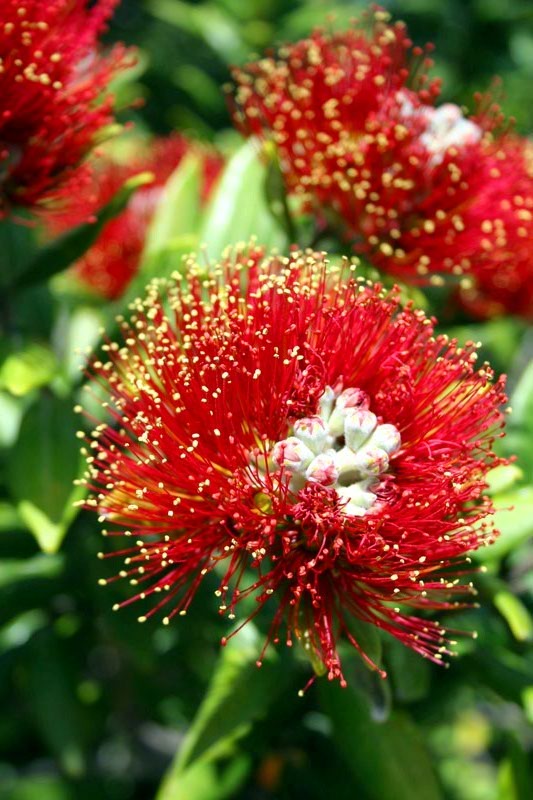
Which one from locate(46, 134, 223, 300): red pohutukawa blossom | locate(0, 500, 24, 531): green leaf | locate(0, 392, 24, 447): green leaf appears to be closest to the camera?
locate(0, 500, 24, 531): green leaf

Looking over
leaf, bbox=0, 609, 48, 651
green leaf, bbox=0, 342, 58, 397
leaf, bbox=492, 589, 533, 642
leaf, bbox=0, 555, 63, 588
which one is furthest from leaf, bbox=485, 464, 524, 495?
leaf, bbox=0, 609, 48, 651

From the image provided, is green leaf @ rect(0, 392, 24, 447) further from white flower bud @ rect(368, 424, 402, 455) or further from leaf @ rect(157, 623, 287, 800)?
white flower bud @ rect(368, 424, 402, 455)

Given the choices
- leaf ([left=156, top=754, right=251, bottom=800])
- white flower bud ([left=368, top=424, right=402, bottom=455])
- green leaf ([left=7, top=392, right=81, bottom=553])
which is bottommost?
leaf ([left=156, top=754, right=251, bottom=800])

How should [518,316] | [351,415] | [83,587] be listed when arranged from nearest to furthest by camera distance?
[351,415] → [83,587] → [518,316]

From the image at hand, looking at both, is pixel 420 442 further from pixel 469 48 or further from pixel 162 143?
pixel 469 48

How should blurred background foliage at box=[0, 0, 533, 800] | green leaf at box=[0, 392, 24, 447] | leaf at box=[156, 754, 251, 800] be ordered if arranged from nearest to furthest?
1. blurred background foliage at box=[0, 0, 533, 800]
2. leaf at box=[156, 754, 251, 800]
3. green leaf at box=[0, 392, 24, 447]

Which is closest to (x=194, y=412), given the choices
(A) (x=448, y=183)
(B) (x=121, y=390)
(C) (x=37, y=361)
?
(B) (x=121, y=390)

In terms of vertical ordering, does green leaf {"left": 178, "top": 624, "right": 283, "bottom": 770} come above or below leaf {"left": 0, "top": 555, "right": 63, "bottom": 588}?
below

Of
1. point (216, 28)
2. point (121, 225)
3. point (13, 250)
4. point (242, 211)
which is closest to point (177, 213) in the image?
point (242, 211)
